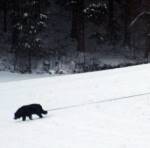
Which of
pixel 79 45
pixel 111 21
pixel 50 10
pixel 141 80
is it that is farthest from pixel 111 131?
pixel 50 10

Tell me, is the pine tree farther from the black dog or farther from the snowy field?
the black dog

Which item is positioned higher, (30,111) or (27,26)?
(27,26)

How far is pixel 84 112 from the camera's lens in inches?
604

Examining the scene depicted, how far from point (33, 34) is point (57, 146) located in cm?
2652

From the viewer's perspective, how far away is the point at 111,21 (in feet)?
147

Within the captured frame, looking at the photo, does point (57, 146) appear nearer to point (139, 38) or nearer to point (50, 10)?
point (139, 38)

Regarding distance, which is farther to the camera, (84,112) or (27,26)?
(27,26)

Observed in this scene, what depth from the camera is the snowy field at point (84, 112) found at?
12209 mm

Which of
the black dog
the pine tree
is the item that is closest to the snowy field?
the black dog

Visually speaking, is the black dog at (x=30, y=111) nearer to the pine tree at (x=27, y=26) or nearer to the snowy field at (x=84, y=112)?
the snowy field at (x=84, y=112)

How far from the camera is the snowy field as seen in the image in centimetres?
1221

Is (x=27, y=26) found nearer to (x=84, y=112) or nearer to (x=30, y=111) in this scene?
(x=30, y=111)

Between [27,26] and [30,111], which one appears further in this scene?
[27,26]

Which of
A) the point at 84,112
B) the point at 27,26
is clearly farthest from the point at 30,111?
the point at 27,26
